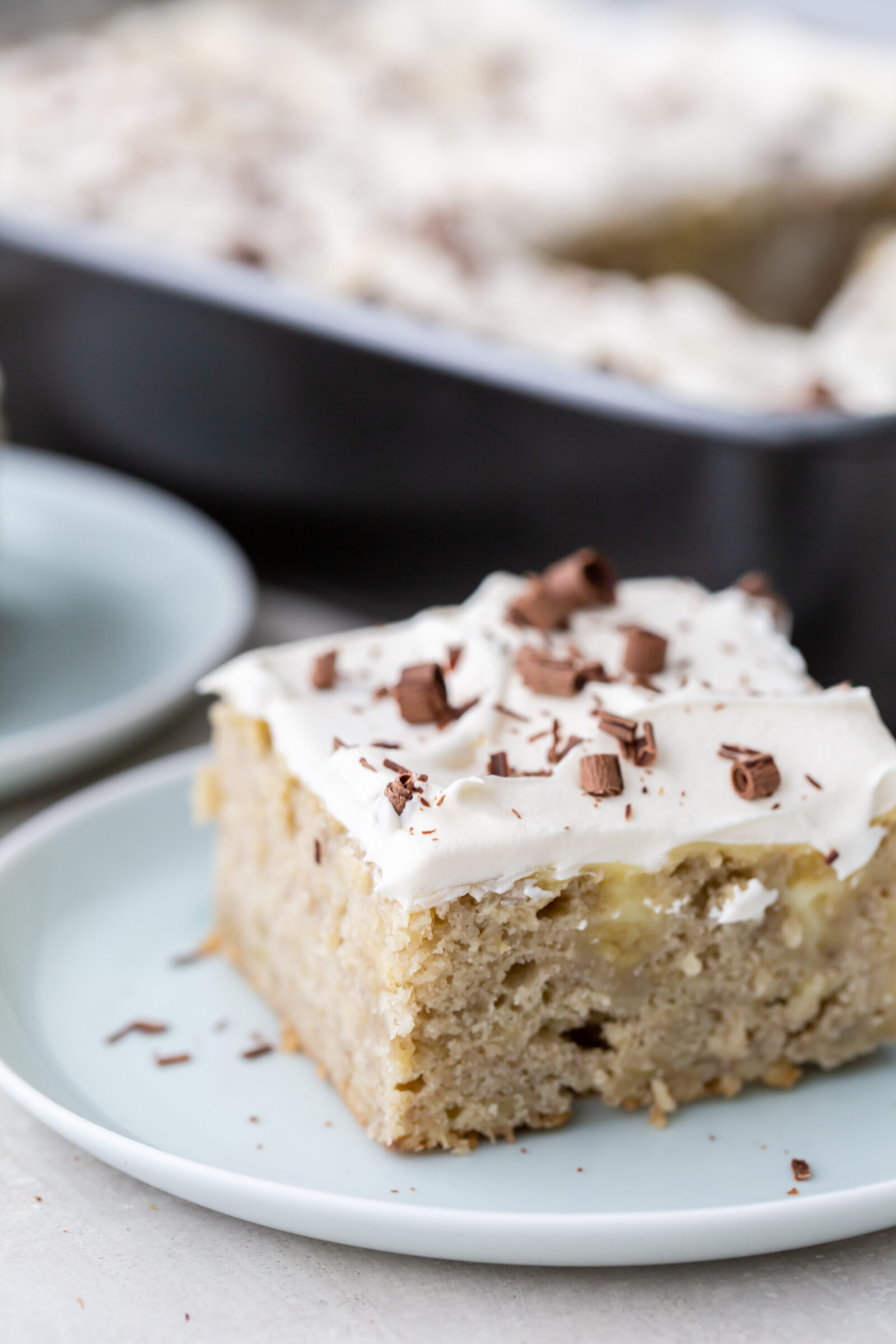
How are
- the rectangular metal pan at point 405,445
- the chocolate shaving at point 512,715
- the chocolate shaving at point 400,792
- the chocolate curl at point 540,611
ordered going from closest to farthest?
1. the chocolate shaving at point 400,792
2. the chocolate shaving at point 512,715
3. the chocolate curl at point 540,611
4. the rectangular metal pan at point 405,445

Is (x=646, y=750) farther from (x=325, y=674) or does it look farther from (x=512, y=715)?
(x=325, y=674)

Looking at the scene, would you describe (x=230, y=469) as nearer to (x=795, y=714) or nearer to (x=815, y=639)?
(x=815, y=639)

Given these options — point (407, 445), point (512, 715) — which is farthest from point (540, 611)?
point (407, 445)

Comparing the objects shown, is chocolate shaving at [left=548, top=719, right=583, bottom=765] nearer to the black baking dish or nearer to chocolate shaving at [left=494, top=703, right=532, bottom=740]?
chocolate shaving at [left=494, top=703, right=532, bottom=740]

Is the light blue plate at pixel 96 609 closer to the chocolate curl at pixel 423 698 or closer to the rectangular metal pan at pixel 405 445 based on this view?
the rectangular metal pan at pixel 405 445

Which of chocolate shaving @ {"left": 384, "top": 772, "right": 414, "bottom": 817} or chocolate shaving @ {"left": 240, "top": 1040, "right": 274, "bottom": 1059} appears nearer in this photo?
chocolate shaving @ {"left": 384, "top": 772, "right": 414, "bottom": 817}

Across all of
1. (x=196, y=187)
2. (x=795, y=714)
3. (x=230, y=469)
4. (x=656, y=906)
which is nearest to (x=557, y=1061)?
(x=656, y=906)

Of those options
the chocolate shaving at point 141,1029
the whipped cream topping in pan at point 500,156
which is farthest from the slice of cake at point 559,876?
the whipped cream topping in pan at point 500,156

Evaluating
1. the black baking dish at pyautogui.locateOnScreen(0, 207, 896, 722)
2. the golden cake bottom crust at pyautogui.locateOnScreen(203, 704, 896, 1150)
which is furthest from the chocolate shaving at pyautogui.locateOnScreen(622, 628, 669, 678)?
the black baking dish at pyautogui.locateOnScreen(0, 207, 896, 722)
